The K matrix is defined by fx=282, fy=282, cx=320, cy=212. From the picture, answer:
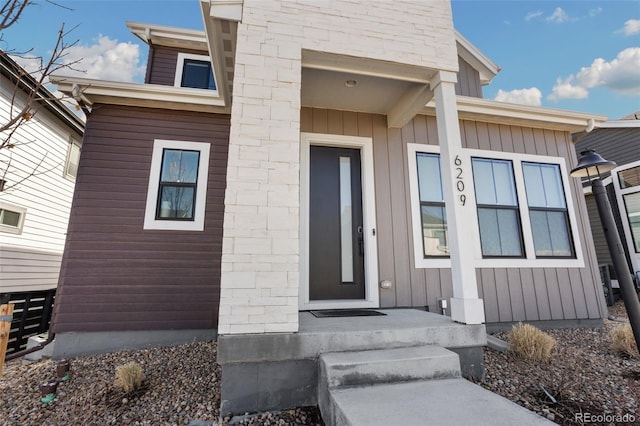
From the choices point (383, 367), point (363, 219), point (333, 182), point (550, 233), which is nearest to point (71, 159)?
point (333, 182)

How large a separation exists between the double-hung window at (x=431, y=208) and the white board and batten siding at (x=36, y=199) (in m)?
5.89

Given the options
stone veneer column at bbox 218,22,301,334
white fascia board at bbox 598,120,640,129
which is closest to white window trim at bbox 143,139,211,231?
stone veneer column at bbox 218,22,301,334

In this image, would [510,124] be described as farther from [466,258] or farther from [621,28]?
[621,28]

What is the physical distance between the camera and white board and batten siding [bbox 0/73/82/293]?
4.89 meters

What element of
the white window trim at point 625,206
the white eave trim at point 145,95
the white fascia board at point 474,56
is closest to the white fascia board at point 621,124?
the white window trim at point 625,206

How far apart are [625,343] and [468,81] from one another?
4.30 m

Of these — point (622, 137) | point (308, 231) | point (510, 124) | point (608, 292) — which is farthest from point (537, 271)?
point (622, 137)

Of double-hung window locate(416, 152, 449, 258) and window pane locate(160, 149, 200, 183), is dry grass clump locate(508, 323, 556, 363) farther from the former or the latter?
window pane locate(160, 149, 200, 183)

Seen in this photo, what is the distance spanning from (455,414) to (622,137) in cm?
1096

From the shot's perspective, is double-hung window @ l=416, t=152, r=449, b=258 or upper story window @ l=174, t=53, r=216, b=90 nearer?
double-hung window @ l=416, t=152, r=449, b=258

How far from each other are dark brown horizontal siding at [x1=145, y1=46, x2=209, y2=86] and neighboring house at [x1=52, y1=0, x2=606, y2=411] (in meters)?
1.72

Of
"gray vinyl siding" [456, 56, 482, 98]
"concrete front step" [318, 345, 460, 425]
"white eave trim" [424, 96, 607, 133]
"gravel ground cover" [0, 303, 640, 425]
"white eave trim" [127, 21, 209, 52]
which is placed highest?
"white eave trim" [127, 21, 209, 52]

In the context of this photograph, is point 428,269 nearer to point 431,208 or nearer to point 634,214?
point 431,208

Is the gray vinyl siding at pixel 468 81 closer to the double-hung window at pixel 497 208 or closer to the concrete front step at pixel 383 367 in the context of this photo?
the double-hung window at pixel 497 208
